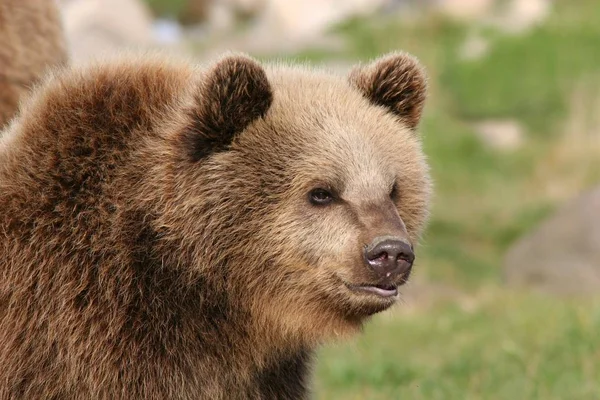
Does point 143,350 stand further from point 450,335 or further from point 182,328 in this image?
point 450,335

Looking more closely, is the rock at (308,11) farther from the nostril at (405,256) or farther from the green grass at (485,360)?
the nostril at (405,256)

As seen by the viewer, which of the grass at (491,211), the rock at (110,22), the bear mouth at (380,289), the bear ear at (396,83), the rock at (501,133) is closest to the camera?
the bear mouth at (380,289)

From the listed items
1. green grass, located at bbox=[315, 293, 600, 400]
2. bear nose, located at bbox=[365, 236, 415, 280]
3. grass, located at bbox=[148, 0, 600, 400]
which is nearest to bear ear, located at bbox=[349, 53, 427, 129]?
bear nose, located at bbox=[365, 236, 415, 280]

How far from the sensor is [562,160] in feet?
61.4

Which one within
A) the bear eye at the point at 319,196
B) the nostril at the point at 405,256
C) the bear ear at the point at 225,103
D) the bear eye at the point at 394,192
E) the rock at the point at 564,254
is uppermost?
the bear ear at the point at 225,103

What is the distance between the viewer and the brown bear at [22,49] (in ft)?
19.0

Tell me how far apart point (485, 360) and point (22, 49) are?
4070 millimetres

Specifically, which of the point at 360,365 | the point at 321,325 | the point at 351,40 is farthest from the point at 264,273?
the point at 351,40

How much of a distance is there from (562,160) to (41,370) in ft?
51.1

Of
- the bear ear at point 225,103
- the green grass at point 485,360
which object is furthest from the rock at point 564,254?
the bear ear at point 225,103

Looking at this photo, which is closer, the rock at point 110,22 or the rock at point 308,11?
the rock at point 110,22

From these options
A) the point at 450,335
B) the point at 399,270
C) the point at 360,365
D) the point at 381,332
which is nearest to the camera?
the point at 399,270

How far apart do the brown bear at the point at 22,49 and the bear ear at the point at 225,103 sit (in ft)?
5.09

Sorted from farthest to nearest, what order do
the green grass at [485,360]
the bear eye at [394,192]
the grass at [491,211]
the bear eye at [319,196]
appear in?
the grass at [491,211] → the green grass at [485,360] → the bear eye at [394,192] → the bear eye at [319,196]
